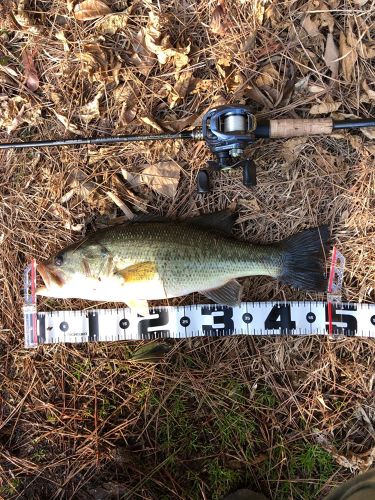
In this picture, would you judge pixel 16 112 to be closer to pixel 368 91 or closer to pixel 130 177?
pixel 130 177

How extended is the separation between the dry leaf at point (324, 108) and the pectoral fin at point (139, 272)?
1791 millimetres

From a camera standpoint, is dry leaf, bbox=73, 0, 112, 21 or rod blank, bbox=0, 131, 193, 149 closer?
rod blank, bbox=0, 131, 193, 149

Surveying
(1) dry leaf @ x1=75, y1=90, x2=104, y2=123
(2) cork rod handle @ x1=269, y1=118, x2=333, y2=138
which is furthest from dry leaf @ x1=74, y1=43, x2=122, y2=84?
(2) cork rod handle @ x1=269, y1=118, x2=333, y2=138

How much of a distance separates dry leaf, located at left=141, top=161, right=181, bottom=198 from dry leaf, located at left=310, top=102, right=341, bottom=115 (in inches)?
46.8

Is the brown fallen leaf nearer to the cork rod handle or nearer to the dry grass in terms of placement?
the dry grass

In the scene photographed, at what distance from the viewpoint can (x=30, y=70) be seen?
11.8 feet

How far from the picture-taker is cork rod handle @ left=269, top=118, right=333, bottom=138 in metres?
3.19

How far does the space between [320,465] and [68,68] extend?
3.84m

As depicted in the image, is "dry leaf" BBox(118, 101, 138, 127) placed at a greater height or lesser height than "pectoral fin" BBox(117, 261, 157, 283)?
greater

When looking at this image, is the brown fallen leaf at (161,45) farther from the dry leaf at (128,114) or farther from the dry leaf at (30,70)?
the dry leaf at (30,70)

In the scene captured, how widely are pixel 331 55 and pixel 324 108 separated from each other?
440 mm

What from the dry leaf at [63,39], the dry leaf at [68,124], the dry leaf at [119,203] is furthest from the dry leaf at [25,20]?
the dry leaf at [119,203]

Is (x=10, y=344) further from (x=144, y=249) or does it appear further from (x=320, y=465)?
(x=320, y=465)

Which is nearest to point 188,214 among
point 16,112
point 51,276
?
point 51,276
